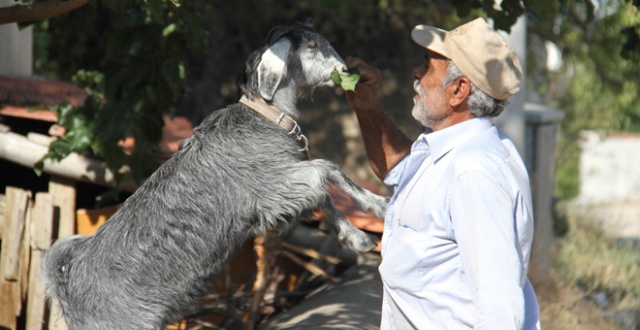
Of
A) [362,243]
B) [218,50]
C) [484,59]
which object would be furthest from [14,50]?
[484,59]

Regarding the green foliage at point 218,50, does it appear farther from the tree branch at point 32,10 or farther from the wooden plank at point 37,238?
the wooden plank at point 37,238

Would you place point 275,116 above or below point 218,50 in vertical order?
above

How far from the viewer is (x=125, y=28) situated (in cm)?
441

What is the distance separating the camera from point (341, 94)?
10.1m

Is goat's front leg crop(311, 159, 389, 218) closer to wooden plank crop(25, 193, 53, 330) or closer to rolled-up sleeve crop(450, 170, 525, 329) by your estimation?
rolled-up sleeve crop(450, 170, 525, 329)

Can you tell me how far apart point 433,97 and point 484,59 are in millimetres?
242

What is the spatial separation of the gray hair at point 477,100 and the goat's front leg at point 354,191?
687mm

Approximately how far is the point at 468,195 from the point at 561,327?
3649 mm

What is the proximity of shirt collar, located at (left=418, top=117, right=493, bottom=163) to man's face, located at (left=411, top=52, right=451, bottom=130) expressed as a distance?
0.28ft

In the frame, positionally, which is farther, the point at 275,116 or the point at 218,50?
the point at 218,50

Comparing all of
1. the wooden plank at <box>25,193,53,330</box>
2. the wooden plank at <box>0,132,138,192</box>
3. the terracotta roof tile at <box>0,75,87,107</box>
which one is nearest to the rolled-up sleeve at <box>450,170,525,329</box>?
the wooden plank at <box>0,132,138,192</box>

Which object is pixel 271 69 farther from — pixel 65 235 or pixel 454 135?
pixel 65 235

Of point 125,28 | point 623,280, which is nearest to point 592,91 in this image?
point 623,280

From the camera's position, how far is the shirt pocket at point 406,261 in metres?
2.63
